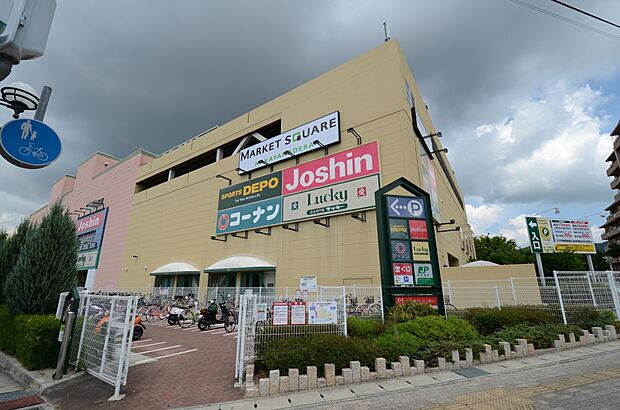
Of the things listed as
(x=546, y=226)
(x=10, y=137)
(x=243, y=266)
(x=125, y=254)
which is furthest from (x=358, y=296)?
(x=125, y=254)

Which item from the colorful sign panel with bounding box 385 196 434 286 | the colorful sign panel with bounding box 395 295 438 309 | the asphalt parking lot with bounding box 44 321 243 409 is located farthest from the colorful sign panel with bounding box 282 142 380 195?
the asphalt parking lot with bounding box 44 321 243 409

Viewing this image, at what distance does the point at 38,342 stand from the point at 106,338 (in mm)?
2268

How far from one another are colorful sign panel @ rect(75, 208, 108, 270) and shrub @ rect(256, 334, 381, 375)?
37.1m

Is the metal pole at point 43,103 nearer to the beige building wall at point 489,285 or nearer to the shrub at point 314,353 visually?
the shrub at point 314,353

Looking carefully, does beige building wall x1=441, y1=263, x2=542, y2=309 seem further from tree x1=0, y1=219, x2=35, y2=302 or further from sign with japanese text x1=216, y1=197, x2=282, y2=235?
tree x1=0, y1=219, x2=35, y2=302

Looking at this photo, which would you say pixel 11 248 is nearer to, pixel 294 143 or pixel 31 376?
pixel 31 376

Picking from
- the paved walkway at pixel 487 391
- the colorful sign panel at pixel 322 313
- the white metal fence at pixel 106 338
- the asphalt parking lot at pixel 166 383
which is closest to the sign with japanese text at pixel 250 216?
the asphalt parking lot at pixel 166 383

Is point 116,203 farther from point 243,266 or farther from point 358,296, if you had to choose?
point 358,296

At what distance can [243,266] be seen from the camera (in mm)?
18359

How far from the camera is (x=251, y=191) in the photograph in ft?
66.3

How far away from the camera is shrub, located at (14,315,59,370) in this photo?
249 inches

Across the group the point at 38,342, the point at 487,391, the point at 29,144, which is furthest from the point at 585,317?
the point at 38,342

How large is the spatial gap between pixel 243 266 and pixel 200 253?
5.94 metres

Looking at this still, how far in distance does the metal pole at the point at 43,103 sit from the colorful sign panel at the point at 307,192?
490 inches
